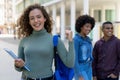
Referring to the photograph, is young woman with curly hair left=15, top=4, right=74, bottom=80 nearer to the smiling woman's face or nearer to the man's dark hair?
the smiling woman's face

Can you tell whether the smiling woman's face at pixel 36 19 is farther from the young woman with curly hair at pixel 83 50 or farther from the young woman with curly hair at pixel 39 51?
the young woman with curly hair at pixel 83 50

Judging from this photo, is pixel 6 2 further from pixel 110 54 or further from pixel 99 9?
pixel 110 54

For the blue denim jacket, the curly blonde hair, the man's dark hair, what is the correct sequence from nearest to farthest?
1. the curly blonde hair
2. the blue denim jacket
3. the man's dark hair

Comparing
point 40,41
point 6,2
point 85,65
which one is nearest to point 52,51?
point 40,41

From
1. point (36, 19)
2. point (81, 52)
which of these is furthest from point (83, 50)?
point (36, 19)

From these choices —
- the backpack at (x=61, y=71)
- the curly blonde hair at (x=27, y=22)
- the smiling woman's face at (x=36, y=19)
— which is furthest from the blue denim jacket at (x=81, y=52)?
the smiling woman's face at (x=36, y=19)

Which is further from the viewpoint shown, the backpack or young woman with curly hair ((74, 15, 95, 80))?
young woman with curly hair ((74, 15, 95, 80))

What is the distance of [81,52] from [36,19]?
180 cm

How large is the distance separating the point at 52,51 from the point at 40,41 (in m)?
0.16

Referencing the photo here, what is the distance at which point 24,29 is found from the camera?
4.36 metres

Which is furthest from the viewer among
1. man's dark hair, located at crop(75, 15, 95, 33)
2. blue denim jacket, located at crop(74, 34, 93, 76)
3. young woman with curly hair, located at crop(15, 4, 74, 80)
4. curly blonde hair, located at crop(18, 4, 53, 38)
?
man's dark hair, located at crop(75, 15, 95, 33)

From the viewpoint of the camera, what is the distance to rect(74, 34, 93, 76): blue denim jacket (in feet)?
18.8

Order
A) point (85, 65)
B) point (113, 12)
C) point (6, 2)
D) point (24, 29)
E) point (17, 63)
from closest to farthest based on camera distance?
1. point (17, 63)
2. point (24, 29)
3. point (85, 65)
4. point (113, 12)
5. point (6, 2)

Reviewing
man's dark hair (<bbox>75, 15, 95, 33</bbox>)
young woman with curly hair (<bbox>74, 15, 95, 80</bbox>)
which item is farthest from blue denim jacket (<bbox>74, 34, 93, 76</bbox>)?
man's dark hair (<bbox>75, 15, 95, 33</bbox>)
